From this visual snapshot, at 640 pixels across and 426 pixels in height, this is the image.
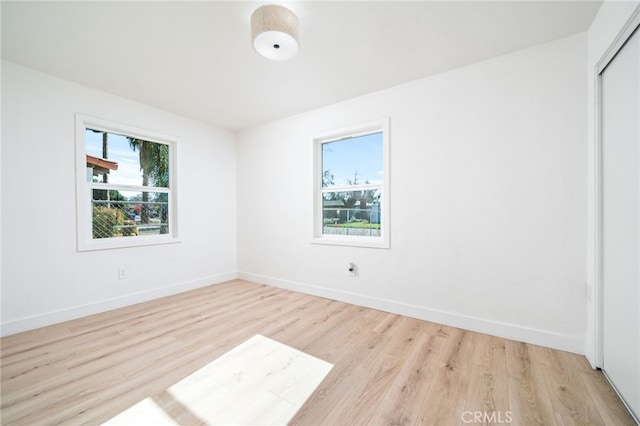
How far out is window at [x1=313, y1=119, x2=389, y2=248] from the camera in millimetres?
→ 3090

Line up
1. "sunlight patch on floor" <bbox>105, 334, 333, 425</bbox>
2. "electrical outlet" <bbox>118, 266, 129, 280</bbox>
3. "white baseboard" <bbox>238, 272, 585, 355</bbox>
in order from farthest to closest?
"electrical outlet" <bbox>118, 266, 129, 280</bbox>
"white baseboard" <bbox>238, 272, 585, 355</bbox>
"sunlight patch on floor" <bbox>105, 334, 333, 425</bbox>

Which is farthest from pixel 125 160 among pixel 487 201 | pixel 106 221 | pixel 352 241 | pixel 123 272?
pixel 487 201

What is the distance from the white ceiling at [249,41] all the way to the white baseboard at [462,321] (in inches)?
94.8

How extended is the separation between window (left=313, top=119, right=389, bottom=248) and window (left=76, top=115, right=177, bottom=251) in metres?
2.14

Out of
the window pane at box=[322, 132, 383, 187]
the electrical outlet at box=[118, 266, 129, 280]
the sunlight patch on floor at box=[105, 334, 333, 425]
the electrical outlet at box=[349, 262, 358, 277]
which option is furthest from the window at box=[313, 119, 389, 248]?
the electrical outlet at box=[118, 266, 129, 280]

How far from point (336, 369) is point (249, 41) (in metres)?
2.66

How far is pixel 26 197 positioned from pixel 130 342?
176 cm

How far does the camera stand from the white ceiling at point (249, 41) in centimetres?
182

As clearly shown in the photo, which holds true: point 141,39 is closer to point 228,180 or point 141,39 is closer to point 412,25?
point 412,25

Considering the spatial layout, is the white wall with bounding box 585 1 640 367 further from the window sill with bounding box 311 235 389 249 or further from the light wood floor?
the window sill with bounding box 311 235 389 249

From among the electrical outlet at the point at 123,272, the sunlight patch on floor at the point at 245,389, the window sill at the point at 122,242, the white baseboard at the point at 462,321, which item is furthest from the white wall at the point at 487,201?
the electrical outlet at the point at 123,272

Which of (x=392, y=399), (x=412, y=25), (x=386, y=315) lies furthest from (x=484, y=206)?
(x=392, y=399)

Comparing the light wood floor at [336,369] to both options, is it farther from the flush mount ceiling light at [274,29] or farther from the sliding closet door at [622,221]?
the flush mount ceiling light at [274,29]

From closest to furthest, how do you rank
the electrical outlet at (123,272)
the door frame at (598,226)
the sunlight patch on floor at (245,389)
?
the sunlight patch on floor at (245,389), the door frame at (598,226), the electrical outlet at (123,272)
